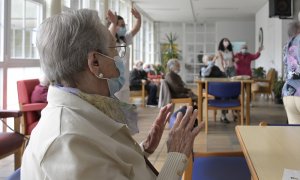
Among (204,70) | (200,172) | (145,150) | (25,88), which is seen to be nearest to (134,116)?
(145,150)

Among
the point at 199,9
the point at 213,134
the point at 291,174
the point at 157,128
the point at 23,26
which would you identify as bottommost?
the point at 213,134

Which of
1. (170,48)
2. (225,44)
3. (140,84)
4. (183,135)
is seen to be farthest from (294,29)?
(170,48)

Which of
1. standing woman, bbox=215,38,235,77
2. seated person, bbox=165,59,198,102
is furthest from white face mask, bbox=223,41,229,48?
seated person, bbox=165,59,198,102

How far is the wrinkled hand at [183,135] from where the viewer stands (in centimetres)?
129

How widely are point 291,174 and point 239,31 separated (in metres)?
16.0

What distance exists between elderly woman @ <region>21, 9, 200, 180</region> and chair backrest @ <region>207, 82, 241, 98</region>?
4134 millimetres

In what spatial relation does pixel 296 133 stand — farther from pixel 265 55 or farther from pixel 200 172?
pixel 265 55

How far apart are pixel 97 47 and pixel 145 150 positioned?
2.02ft

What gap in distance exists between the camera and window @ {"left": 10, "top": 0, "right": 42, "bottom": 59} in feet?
15.3

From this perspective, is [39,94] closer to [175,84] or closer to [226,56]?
[175,84]

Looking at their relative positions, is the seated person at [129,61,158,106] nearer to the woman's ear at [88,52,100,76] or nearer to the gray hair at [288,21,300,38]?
the gray hair at [288,21,300,38]

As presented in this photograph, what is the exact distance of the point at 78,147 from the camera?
37.6 inches

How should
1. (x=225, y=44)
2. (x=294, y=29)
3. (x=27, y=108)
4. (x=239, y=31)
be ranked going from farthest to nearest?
(x=239, y=31) < (x=225, y=44) < (x=27, y=108) < (x=294, y=29)

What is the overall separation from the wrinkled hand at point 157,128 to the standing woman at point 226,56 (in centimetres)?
599
